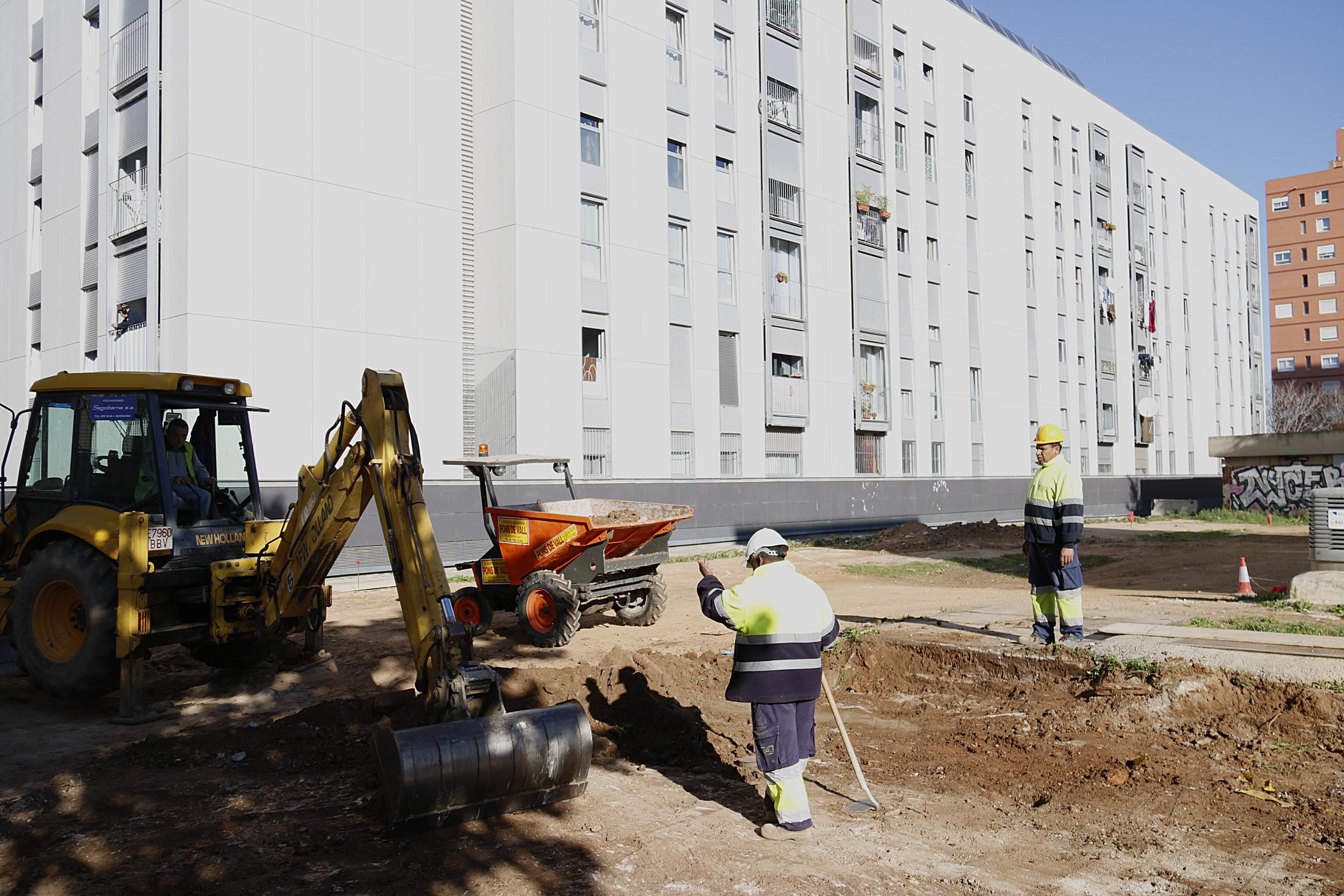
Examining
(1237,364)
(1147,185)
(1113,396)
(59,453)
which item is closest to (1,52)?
(59,453)

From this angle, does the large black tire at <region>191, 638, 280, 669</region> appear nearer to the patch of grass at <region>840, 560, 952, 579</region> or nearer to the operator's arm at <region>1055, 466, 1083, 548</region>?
the operator's arm at <region>1055, 466, 1083, 548</region>

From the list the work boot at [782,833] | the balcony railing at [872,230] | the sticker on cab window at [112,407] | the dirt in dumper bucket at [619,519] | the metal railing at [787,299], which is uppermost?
the balcony railing at [872,230]

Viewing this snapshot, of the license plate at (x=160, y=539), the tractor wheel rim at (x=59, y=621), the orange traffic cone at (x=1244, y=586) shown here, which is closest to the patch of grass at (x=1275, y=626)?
the orange traffic cone at (x=1244, y=586)

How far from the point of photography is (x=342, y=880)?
468 cm

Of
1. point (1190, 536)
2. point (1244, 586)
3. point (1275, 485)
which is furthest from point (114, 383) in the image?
point (1275, 485)

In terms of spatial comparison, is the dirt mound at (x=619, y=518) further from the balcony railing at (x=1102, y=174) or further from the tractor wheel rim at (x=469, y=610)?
the balcony railing at (x=1102, y=174)

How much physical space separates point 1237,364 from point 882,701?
63493 mm

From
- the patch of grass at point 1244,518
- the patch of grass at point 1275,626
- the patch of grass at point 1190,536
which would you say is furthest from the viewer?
the patch of grass at point 1244,518

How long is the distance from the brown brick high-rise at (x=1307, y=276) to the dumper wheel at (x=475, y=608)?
87253 mm

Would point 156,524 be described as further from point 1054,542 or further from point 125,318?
point 125,318

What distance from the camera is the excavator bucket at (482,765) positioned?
16.9ft

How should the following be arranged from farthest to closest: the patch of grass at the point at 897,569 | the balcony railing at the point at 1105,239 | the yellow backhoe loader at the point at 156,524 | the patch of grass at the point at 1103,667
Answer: the balcony railing at the point at 1105,239 < the patch of grass at the point at 897,569 < the patch of grass at the point at 1103,667 < the yellow backhoe loader at the point at 156,524

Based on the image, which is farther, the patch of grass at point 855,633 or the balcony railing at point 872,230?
the balcony railing at point 872,230

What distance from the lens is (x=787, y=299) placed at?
29.0 metres
